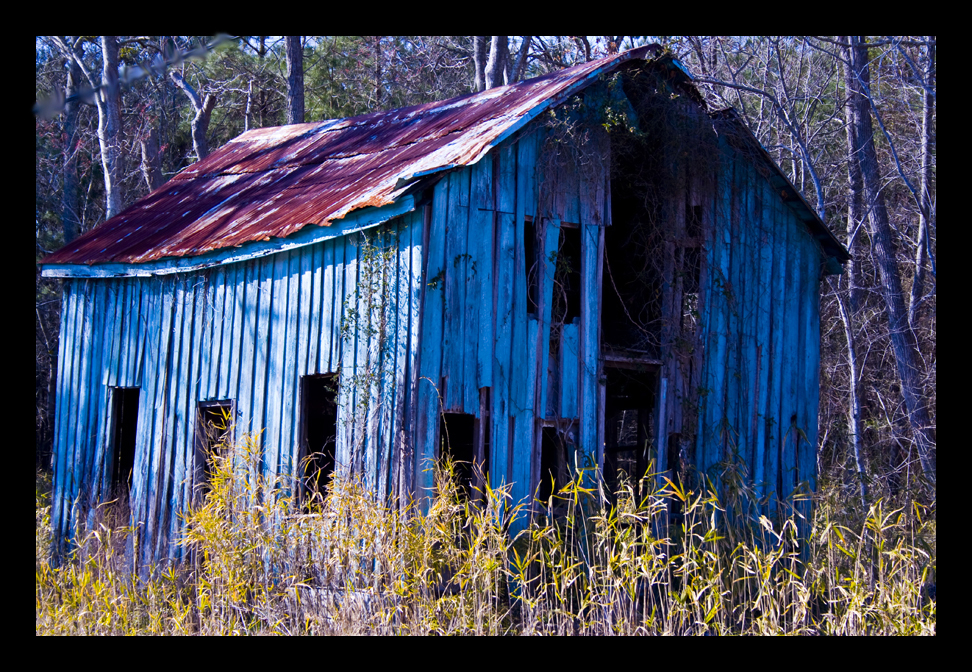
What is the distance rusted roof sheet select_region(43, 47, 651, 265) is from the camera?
9195 millimetres

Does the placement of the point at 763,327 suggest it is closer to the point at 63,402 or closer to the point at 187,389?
the point at 187,389

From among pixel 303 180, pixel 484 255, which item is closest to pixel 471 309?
pixel 484 255

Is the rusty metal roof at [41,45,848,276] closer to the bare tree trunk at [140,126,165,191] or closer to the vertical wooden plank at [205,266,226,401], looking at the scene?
the vertical wooden plank at [205,266,226,401]

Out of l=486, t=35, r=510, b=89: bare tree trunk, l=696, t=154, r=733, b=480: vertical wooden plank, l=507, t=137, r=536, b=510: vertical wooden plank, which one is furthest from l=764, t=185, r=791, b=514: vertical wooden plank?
l=486, t=35, r=510, b=89: bare tree trunk

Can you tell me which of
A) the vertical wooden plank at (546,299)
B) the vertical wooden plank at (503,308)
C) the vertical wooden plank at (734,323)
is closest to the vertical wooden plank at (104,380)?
the vertical wooden plank at (503,308)

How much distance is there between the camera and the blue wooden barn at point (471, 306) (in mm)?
8836

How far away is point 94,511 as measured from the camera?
11531 millimetres

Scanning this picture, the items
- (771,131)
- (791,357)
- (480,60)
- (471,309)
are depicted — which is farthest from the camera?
(480,60)

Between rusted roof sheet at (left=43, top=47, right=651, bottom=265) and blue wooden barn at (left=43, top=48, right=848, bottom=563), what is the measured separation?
0.06 metres

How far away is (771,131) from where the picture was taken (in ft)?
69.2

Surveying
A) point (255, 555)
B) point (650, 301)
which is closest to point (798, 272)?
point (650, 301)

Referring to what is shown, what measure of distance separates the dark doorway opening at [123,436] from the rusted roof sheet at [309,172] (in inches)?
68.4

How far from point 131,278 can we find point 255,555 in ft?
19.5

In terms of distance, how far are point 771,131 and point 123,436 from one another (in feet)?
49.1
